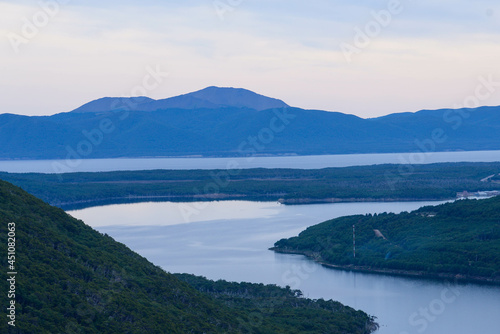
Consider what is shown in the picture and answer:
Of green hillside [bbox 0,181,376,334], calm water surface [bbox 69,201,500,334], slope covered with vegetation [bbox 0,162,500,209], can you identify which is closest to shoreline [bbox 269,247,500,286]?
calm water surface [bbox 69,201,500,334]

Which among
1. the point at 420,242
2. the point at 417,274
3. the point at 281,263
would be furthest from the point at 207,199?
the point at 417,274

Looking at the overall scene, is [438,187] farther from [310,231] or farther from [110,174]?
[110,174]

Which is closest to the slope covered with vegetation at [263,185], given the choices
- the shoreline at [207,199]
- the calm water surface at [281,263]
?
the shoreline at [207,199]

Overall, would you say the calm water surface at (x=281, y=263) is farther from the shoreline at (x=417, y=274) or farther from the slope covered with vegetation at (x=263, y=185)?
the slope covered with vegetation at (x=263, y=185)

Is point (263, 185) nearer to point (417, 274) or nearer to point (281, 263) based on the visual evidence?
point (281, 263)

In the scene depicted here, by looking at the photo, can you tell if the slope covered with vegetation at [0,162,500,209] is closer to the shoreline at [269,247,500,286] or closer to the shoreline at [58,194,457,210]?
the shoreline at [58,194,457,210]

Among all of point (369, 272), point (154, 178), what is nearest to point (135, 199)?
point (154, 178)
